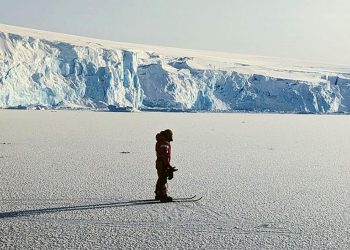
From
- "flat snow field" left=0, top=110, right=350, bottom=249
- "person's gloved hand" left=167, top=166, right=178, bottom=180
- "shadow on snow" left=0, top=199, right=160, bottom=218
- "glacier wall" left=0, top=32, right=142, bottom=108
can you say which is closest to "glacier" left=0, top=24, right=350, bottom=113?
"glacier wall" left=0, top=32, right=142, bottom=108

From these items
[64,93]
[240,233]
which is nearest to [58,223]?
[240,233]

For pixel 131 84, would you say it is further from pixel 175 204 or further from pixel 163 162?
pixel 175 204

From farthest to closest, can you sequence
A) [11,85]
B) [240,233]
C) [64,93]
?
[64,93], [11,85], [240,233]

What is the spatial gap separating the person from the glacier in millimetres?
34398

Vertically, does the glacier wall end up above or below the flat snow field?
above

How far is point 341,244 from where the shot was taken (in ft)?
13.5

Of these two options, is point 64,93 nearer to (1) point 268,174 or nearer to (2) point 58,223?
(1) point 268,174

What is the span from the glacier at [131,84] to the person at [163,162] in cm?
3440

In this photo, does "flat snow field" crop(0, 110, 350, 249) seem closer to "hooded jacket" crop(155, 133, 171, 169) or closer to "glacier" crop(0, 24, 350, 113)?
"hooded jacket" crop(155, 133, 171, 169)

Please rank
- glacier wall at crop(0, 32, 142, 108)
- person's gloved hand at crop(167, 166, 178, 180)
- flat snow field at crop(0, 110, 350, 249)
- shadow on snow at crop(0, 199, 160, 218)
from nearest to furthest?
flat snow field at crop(0, 110, 350, 249) < shadow on snow at crop(0, 199, 160, 218) < person's gloved hand at crop(167, 166, 178, 180) < glacier wall at crop(0, 32, 142, 108)

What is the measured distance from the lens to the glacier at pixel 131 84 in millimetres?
39781

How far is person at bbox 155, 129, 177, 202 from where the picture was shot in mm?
5727

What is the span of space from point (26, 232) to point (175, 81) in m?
45.4

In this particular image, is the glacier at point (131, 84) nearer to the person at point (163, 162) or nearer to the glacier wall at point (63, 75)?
the glacier wall at point (63, 75)
